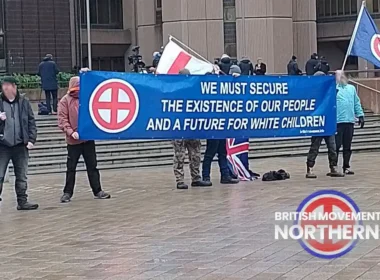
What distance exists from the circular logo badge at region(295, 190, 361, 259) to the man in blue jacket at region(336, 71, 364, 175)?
2707 mm

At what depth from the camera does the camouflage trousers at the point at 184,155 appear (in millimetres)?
14211

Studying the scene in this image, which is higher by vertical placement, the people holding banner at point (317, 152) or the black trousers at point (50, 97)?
the black trousers at point (50, 97)

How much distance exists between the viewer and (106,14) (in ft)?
150

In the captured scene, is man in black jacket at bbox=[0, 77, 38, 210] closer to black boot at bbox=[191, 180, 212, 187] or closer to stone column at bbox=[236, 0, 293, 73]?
black boot at bbox=[191, 180, 212, 187]

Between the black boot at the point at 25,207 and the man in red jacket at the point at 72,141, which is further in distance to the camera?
the man in red jacket at the point at 72,141

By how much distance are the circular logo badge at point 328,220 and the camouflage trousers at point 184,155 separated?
240cm

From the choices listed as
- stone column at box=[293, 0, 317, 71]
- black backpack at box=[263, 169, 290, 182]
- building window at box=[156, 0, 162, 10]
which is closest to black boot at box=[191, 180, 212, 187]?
black backpack at box=[263, 169, 290, 182]

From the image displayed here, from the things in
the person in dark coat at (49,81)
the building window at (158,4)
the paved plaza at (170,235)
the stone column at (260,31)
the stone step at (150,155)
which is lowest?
the paved plaza at (170,235)

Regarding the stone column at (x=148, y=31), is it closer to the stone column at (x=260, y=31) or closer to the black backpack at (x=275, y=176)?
the stone column at (x=260, y=31)

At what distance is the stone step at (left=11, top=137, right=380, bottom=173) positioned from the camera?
18886 millimetres

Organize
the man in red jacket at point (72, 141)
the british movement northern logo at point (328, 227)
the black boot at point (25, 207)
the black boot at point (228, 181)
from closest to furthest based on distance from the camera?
the british movement northern logo at point (328, 227)
the black boot at point (25, 207)
the man in red jacket at point (72, 141)
the black boot at point (228, 181)

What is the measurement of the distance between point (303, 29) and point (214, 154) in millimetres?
25745

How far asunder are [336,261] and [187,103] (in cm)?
595

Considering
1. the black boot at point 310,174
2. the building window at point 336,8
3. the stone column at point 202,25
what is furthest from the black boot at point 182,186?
the building window at point 336,8
